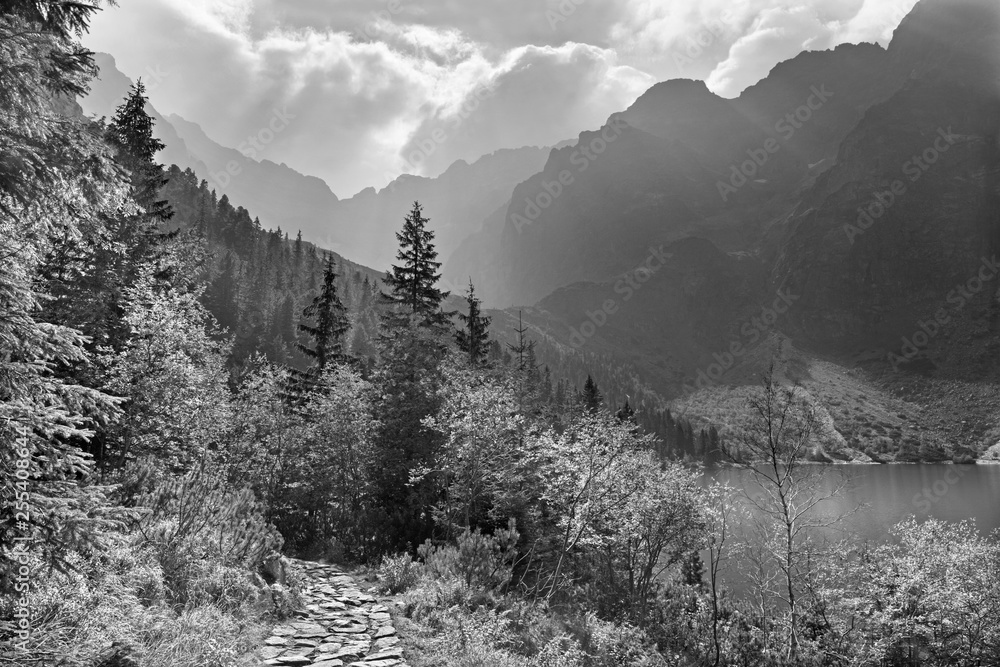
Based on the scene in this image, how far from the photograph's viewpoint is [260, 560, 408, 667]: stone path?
260 inches

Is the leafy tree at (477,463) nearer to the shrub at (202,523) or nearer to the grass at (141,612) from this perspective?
the shrub at (202,523)

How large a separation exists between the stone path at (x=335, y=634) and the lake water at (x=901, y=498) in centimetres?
1217

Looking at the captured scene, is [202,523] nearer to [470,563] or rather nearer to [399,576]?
[399,576]

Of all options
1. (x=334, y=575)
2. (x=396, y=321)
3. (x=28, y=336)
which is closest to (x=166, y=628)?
(x=28, y=336)

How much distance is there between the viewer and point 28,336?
4.12m

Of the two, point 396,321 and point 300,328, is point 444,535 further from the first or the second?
point 300,328

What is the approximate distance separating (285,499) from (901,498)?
9188cm

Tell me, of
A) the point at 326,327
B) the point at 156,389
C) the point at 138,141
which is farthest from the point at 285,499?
the point at 138,141

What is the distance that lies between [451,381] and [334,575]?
643 cm

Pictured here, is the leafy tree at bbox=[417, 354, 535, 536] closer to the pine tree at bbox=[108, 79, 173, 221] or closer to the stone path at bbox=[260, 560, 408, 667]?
the stone path at bbox=[260, 560, 408, 667]

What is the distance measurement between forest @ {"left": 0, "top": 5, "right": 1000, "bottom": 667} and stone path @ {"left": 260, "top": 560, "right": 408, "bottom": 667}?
0.43 m

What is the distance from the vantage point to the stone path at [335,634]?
6.60 m

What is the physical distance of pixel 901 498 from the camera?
76.4m

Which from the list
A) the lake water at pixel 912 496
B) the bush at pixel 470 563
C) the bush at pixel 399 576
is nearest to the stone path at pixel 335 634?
the bush at pixel 399 576
